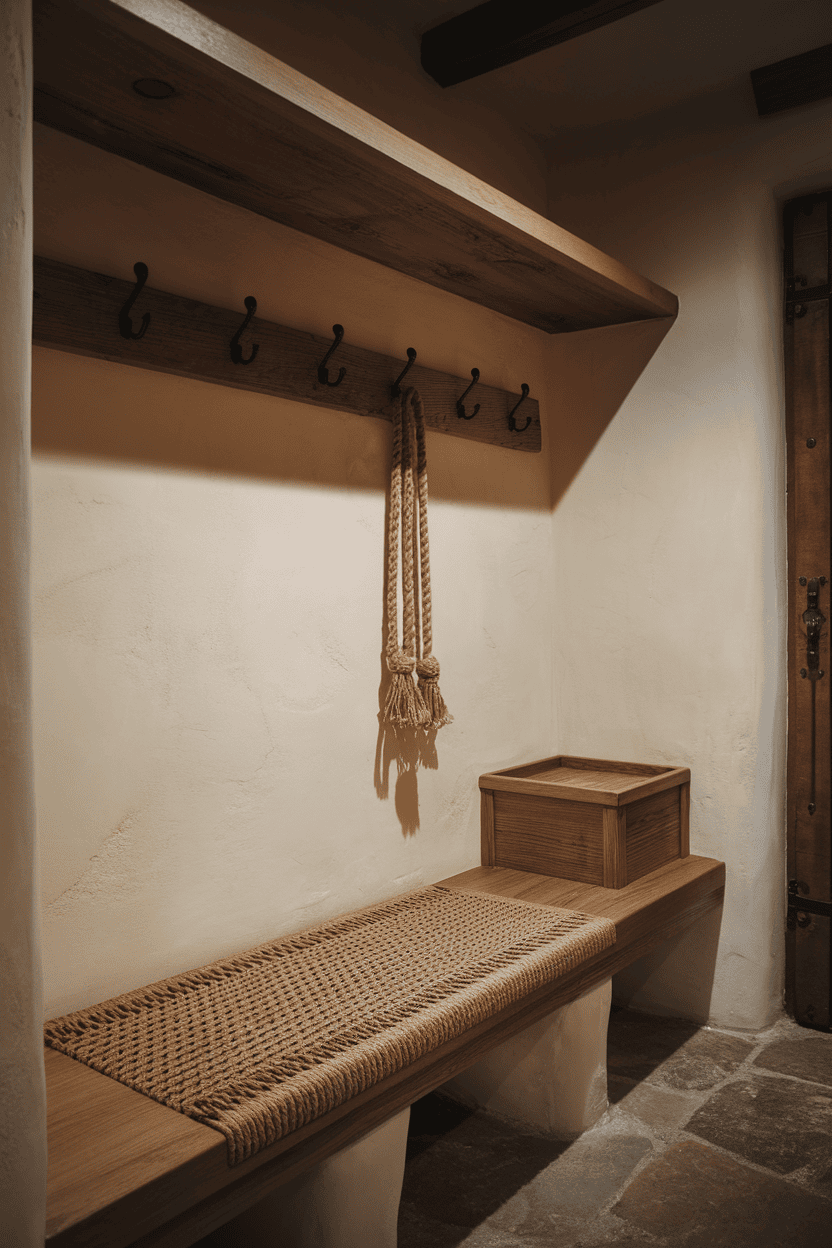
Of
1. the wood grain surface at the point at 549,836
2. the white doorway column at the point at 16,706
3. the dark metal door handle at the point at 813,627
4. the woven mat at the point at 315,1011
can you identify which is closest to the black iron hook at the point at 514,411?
the dark metal door handle at the point at 813,627

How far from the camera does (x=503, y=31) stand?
210 cm

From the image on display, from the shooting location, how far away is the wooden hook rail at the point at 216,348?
1.47 m

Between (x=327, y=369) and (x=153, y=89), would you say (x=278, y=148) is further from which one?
(x=327, y=369)

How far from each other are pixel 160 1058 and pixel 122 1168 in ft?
0.85

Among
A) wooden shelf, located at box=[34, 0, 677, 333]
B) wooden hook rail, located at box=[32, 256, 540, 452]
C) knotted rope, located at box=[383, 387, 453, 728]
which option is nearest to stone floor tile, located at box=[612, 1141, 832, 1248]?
knotted rope, located at box=[383, 387, 453, 728]

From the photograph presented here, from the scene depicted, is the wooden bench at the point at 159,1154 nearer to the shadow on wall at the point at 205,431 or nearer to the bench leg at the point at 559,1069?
the bench leg at the point at 559,1069

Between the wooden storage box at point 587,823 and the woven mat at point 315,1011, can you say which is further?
the wooden storage box at point 587,823

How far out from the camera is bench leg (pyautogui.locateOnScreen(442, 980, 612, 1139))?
193 cm

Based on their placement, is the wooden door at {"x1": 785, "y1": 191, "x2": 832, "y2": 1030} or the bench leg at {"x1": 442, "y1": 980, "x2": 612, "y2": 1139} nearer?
the bench leg at {"x1": 442, "y1": 980, "x2": 612, "y2": 1139}

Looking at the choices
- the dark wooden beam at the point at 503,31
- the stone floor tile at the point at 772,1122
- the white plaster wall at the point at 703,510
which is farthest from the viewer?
the white plaster wall at the point at 703,510

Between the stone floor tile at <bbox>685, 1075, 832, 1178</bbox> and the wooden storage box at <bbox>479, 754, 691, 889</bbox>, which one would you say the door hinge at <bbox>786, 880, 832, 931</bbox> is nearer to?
the wooden storage box at <bbox>479, 754, 691, 889</bbox>

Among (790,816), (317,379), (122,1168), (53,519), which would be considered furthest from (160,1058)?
(790,816)

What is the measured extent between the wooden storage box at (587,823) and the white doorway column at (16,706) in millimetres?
1498

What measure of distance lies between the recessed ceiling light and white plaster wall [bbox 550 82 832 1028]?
159 centimetres
